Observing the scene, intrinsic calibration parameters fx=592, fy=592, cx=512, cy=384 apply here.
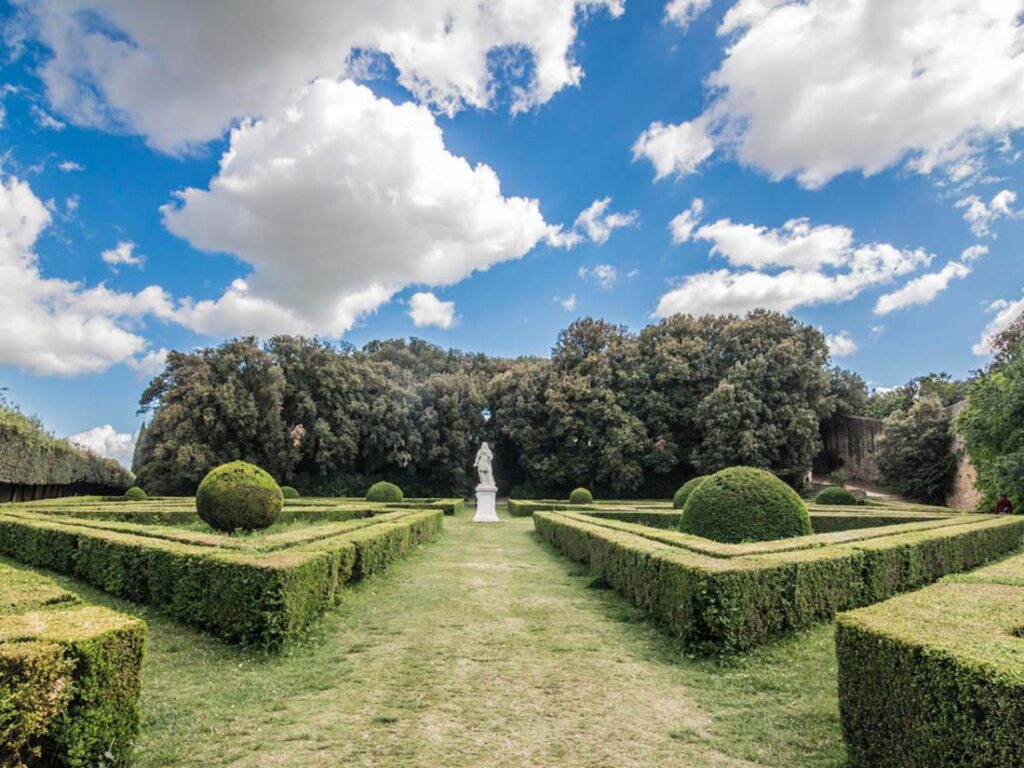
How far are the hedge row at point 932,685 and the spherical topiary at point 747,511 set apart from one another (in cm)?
544

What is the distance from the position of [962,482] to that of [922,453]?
2107 millimetres

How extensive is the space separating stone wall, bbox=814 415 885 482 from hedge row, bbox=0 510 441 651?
111 ft

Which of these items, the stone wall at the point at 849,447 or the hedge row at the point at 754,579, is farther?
the stone wall at the point at 849,447

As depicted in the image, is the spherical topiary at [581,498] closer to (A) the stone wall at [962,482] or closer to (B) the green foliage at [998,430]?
(B) the green foliage at [998,430]

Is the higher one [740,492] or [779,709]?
[740,492]

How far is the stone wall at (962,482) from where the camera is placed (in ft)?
81.8

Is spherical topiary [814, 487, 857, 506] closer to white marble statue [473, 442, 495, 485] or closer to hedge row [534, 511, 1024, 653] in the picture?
white marble statue [473, 442, 495, 485]

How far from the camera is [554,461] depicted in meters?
32.2

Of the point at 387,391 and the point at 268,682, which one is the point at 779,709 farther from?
the point at 387,391

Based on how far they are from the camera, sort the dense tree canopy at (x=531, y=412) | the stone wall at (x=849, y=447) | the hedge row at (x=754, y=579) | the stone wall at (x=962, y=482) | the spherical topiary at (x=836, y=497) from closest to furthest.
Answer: the hedge row at (x=754, y=579)
the spherical topiary at (x=836, y=497)
the stone wall at (x=962, y=482)
the dense tree canopy at (x=531, y=412)
the stone wall at (x=849, y=447)

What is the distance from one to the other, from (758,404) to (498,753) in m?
28.1

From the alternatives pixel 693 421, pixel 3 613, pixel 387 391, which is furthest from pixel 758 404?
pixel 3 613

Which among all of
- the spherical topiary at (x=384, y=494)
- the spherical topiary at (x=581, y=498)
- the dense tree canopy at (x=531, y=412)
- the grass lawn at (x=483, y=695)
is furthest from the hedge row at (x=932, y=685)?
the dense tree canopy at (x=531, y=412)

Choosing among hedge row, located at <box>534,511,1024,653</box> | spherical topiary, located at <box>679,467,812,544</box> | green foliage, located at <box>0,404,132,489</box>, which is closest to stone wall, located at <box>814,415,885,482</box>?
spherical topiary, located at <box>679,467,812,544</box>
